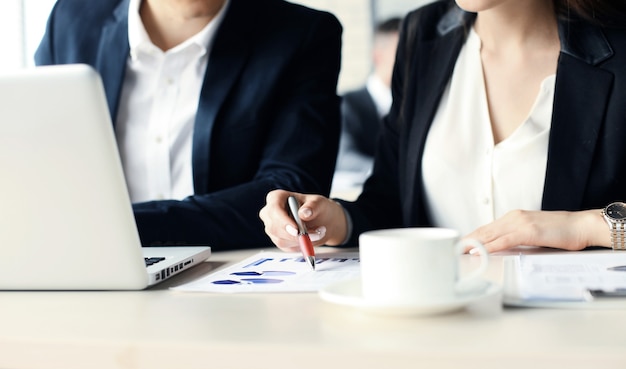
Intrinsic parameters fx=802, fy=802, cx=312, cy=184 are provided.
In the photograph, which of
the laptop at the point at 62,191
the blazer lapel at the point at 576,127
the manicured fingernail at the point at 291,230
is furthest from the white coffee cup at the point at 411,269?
the blazer lapel at the point at 576,127

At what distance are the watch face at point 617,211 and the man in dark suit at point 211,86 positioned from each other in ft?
2.09

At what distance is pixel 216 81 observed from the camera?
5.91 ft

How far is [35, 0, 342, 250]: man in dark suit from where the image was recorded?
1794 mm

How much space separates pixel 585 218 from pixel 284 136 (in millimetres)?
718

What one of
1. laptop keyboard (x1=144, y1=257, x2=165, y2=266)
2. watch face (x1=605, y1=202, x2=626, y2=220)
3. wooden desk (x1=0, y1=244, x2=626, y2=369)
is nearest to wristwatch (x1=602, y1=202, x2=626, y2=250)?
watch face (x1=605, y1=202, x2=626, y2=220)

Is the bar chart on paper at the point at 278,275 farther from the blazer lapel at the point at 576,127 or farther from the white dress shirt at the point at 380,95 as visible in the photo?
the white dress shirt at the point at 380,95

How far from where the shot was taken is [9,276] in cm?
102

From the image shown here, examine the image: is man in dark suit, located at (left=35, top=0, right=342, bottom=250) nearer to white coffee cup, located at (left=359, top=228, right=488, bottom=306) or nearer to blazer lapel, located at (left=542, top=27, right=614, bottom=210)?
blazer lapel, located at (left=542, top=27, right=614, bottom=210)

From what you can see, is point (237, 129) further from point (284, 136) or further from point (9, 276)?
point (9, 276)

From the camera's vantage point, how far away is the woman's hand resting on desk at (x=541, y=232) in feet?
4.19

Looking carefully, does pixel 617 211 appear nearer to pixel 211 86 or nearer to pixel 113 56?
pixel 211 86

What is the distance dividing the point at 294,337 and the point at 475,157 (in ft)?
3.49

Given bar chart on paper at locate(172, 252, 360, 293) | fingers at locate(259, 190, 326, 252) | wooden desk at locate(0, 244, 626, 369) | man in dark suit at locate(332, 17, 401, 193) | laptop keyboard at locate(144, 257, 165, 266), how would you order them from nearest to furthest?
1. wooden desk at locate(0, 244, 626, 369)
2. bar chart on paper at locate(172, 252, 360, 293)
3. laptop keyboard at locate(144, 257, 165, 266)
4. fingers at locate(259, 190, 326, 252)
5. man in dark suit at locate(332, 17, 401, 193)

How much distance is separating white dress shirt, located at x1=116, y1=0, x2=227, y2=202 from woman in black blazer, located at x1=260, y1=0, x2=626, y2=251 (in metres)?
0.44
